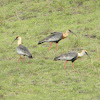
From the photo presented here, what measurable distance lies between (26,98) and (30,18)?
6.57 meters

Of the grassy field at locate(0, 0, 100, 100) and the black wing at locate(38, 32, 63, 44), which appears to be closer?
the grassy field at locate(0, 0, 100, 100)

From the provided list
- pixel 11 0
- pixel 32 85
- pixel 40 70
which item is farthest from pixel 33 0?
pixel 32 85

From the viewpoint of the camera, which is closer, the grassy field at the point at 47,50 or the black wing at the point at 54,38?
the grassy field at the point at 47,50

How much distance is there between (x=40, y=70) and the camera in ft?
31.7

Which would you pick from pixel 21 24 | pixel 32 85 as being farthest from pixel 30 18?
pixel 32 85

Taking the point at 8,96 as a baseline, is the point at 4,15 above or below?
below

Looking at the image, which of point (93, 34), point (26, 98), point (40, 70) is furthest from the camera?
point (93, 34)

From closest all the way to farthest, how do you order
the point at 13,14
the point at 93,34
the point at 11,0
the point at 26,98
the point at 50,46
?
the point at 26,98 < the point at 50,46 < the point at 93,34 < the point at 13,14 < the point at 11,0

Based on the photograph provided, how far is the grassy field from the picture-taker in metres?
8.33

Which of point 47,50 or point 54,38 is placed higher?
point 54,38

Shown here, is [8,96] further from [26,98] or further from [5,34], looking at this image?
[5,34]

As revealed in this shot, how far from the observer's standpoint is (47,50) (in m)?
11.3

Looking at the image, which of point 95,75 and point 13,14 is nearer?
point 95,75

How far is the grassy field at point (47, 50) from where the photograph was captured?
8.33 metres
